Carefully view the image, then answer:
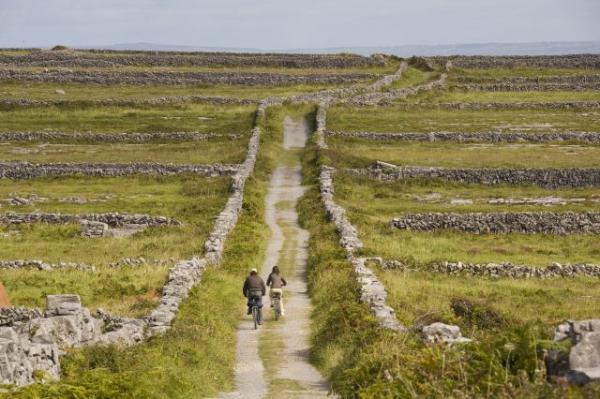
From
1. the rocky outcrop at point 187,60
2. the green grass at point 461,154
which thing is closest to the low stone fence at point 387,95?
the green grass at point 461,154

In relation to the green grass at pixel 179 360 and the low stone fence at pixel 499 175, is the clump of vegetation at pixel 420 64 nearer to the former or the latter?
the low stone fence at pixel 499 175

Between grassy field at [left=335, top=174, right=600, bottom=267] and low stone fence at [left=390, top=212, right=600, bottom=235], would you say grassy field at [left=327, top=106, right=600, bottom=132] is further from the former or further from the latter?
low stone fence at [left=390, top=212, right=600, bottom=235]

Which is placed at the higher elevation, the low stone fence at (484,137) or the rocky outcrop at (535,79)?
the rocky outcrop at (535,79)

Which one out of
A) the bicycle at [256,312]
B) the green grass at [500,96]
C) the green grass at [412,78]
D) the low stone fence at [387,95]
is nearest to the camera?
the bicycle at [256,312]

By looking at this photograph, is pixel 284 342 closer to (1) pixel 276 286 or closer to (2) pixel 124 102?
(1) pixel 276 286

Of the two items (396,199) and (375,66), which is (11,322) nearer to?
(396,199)

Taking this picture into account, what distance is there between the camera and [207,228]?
1711 inches

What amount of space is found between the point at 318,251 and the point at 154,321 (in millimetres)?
12775

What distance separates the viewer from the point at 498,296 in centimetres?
3281

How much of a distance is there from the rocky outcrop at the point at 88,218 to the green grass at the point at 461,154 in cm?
1737

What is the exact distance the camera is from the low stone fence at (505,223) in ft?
153

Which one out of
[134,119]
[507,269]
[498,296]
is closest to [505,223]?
[507,269]

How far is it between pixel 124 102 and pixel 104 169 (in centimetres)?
2918

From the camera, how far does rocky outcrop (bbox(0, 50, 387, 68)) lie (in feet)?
408
